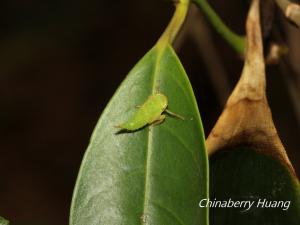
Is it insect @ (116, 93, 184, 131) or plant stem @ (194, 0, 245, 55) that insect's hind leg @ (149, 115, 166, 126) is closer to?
insect @ (116, 93, 184, 131)

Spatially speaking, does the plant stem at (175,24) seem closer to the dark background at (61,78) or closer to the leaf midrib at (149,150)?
the leaf midrib at (149,150)

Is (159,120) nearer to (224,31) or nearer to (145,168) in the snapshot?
(145,168)

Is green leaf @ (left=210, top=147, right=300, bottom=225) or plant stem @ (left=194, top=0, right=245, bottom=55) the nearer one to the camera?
green leaf @ (left=210, top=147, right=300, bottom=225)

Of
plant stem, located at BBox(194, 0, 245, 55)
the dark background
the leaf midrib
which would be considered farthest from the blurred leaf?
the dark background

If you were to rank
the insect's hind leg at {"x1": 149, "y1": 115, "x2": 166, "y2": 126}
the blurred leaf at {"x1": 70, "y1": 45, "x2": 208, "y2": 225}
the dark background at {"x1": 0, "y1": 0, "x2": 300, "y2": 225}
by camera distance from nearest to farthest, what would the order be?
the blurred leaf at {"x1": 70, "y1": 45, "x2": 208, "y2": 225}, the insect's hind leg at {"x1": 149, "y1": 115, "x2": 166, "y2": 126}, the dark background at {"x1": 0, "y1": 0, "x2": 300, "y2": 225}

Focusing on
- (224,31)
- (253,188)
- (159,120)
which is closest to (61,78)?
(224,31)

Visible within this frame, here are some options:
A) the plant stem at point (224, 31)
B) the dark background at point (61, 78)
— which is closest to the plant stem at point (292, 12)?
the plant stem at point (224, 31)
